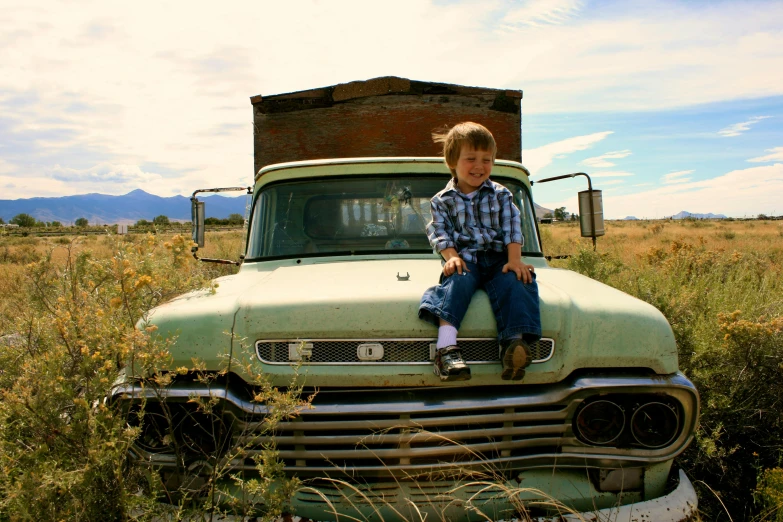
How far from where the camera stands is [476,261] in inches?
109

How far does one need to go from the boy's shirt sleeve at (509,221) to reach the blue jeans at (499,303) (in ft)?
1.20

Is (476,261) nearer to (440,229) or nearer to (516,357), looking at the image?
(440,229)

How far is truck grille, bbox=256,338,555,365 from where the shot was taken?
2.27m

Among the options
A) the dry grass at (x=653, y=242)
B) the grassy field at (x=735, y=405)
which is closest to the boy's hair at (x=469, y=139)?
the grassy field at (x=735, y=405)

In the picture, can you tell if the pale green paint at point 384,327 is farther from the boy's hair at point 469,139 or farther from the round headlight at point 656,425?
the boy's hair at point 469,139

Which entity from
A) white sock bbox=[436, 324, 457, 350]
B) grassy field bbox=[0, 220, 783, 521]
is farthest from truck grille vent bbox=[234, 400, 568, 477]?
grassy field bbox=[0, 220, 783, 521]

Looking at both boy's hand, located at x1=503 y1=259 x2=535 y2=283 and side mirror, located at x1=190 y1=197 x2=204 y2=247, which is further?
side mirror, located at x1=190 y1=197 x2=204 y2=247

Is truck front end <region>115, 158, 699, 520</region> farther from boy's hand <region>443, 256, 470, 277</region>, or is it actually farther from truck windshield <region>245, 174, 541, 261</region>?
truck windshield <region>245, 174, 541, 261</region>

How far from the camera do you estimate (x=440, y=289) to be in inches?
92.2

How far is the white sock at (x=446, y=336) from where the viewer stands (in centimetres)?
219

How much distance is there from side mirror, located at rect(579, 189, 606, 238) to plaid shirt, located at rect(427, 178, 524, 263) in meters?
1.37

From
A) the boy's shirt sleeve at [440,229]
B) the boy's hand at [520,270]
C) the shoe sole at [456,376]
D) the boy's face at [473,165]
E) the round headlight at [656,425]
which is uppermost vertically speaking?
the boy's face at [473,165]

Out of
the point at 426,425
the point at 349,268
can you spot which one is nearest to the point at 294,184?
the point at 349,268

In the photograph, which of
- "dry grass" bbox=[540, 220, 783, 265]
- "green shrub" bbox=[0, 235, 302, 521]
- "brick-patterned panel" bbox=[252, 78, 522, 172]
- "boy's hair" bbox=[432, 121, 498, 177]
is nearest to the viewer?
"green shrub" bbox=[0, 235, 302, 521]
